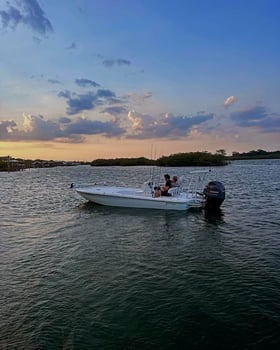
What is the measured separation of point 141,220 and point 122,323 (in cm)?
1349

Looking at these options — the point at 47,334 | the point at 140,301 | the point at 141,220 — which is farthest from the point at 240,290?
the point at 141,220

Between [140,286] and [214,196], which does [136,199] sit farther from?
[140,286]

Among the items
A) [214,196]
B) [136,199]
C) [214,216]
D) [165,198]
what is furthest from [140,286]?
[214,196]

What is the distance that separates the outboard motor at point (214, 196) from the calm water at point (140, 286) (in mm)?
4770

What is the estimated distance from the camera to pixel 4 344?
751 centimetres

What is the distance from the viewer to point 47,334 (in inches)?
315

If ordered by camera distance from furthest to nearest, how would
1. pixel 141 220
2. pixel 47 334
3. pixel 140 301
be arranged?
pixel 141 220
pixel 140 301
pixel 47 334

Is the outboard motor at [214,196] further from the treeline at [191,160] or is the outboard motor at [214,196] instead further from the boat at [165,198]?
the treeline at [191,160]

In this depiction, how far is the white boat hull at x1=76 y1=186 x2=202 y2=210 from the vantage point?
24672mm

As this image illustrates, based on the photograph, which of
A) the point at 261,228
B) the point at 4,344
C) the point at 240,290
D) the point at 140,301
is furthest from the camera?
the point at 261,228

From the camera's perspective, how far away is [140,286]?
10.7m

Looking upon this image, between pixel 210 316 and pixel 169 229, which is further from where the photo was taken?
pixel 169 229

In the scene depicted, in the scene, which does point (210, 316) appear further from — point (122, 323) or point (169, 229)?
point (169, 229)

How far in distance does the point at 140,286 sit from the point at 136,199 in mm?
14847
